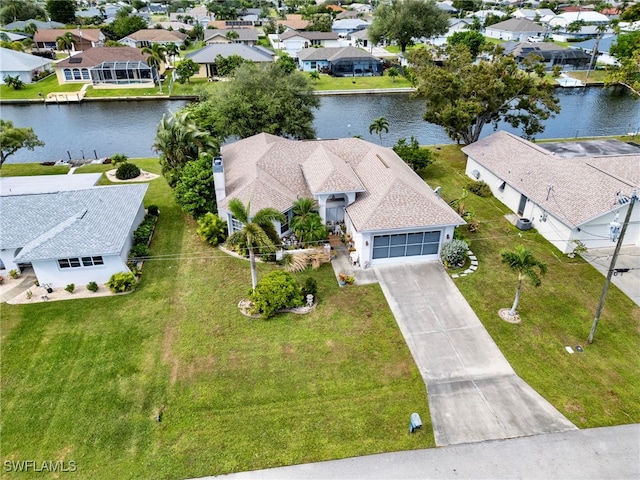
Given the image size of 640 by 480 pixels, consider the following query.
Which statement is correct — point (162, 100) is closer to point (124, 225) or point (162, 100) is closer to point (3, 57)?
point (3, 57)

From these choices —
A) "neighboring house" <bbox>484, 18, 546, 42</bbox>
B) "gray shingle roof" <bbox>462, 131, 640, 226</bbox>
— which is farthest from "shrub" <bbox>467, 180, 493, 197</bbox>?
"neighboring house" <bbox>484, 18, 546, 42</bbox>

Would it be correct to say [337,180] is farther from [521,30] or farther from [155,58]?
[521,30]

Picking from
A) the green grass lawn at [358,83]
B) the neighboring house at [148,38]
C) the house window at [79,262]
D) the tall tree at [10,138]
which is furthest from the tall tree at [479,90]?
the neighboring house at [148,38]

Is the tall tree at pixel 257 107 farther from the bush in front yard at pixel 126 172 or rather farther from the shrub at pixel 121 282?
the shrub at pixel 121 282

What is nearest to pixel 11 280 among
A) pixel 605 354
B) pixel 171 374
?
pixel 171 374

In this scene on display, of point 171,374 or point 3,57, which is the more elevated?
point 3,57

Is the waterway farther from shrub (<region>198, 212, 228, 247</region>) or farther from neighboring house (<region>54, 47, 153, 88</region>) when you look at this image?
shrub (<region>198, 212, 228, 247</region>)
